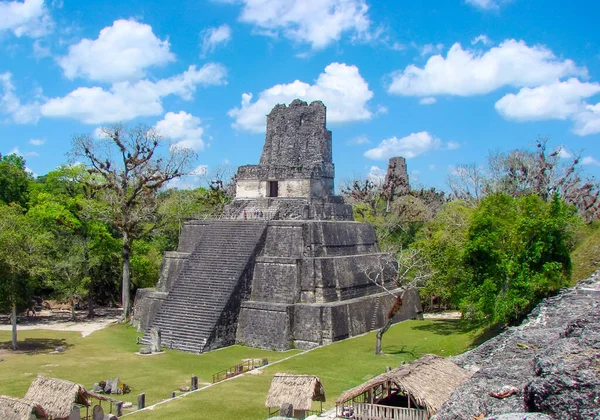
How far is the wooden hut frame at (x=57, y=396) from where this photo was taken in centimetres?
1109

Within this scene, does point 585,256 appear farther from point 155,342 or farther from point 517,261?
point 155,342

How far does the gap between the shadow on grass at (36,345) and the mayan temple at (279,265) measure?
3.04m

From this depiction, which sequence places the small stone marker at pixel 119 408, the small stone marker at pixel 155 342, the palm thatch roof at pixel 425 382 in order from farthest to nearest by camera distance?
the small stone marker at pixel 155 342, the small stone marker at pixel 119 408, the palm thatch roof at pixel 425 382

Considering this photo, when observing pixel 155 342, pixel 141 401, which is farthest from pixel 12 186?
pixel 141 401

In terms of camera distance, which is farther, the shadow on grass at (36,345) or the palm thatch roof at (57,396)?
the shadow on grass at (36,345)

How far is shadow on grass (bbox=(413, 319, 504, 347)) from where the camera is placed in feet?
56.3

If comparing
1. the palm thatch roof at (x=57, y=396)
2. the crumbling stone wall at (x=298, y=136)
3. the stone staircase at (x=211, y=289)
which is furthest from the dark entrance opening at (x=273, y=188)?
the palm thatch roof at (x=57, y=396)

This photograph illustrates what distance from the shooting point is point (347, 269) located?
69.5ft

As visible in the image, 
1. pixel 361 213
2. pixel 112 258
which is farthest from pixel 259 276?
pixel 361 213

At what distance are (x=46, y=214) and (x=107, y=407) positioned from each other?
51.6ft

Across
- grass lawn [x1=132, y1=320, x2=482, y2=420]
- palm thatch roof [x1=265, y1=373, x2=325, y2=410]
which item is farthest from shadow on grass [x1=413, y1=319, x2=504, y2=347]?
palm thatch roof [x1=265, y1=373, x2=325, y2=410]

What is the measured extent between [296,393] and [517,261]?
7.88 m

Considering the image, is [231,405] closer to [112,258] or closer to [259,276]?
[259,276]

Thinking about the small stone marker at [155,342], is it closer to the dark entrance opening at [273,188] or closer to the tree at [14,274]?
the tree at [14,274]
